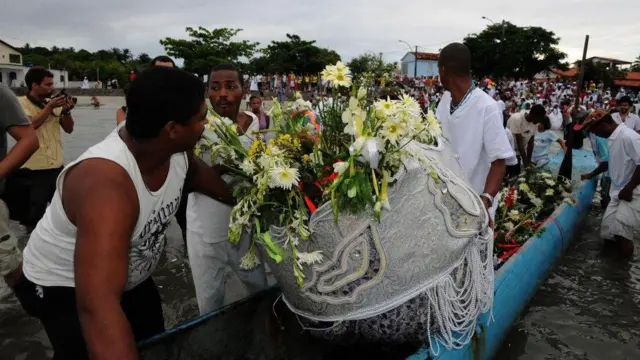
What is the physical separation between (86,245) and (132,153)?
440 mm

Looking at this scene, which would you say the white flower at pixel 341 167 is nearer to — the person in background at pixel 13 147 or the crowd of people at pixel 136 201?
the crowd of people at pixel 136 201

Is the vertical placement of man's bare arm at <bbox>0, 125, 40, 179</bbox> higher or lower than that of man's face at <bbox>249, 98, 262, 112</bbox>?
lower

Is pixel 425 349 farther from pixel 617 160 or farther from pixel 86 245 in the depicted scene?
pixel 617 160

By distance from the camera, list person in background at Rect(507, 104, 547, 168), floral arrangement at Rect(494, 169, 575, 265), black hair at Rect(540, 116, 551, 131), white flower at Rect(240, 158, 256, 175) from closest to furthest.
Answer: white flower at Rect(240, 158, 256, 175)
floral arrangement at Rect(494, 169, 575, 265)
person in background at Rect(507, 104, 547, 168)
black hair at Rect(540, 116, 551, 131)

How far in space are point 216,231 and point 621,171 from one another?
4947 millimetres

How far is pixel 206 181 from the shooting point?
2590 millimetres

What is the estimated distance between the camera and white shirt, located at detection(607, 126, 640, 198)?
5395 millimetres

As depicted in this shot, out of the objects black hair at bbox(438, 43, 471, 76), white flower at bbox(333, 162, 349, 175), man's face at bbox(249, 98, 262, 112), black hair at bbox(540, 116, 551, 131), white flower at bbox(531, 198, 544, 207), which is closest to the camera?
white flower at bbox(333, 162, 349, 175)

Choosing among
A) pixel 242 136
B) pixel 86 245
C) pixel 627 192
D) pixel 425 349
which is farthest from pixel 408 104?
pixel 627 192

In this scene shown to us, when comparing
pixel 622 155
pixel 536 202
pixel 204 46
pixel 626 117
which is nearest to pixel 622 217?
pixel 622 155

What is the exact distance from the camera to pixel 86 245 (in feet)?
5.13

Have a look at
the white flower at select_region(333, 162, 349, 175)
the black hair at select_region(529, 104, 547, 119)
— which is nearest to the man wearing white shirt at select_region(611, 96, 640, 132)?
the black hair at select_region(529, 104, 547, 119)

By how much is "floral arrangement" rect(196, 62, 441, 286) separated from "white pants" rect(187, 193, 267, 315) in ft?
1.58

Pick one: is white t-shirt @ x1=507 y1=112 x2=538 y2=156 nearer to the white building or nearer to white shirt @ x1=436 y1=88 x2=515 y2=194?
white shirt @ x1=436 y1=88 x2=515 y2=194
